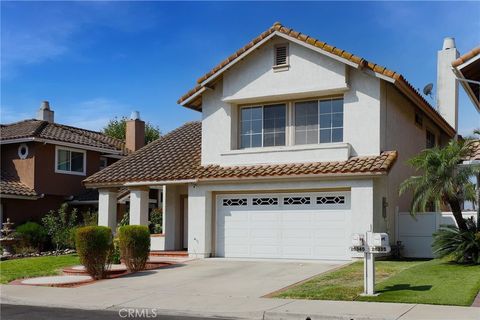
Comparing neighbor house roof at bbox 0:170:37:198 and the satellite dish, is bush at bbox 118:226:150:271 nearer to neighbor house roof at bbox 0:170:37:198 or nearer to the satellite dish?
neighbor house roof at bbox 0:170:37:198

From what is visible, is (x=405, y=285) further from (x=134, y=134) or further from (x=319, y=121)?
(x=134, y=134)

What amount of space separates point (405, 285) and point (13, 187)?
69.2 ft

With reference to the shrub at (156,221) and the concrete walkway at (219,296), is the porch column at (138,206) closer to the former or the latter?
the shrub at (156,221)

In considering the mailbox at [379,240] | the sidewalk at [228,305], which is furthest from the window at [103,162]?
the mailbox at [379,240]

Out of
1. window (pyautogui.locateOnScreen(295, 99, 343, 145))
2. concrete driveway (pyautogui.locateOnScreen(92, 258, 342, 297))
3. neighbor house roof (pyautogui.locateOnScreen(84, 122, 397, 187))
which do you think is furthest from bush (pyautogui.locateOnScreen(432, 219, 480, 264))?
window (pyautogui.locateOnScreen(295, 99, 343, 145))

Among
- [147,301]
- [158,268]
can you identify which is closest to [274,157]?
[158,268]

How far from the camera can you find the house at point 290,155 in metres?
18.8

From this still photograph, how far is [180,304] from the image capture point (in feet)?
41.2

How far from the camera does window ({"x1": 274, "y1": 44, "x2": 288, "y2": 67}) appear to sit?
20391mm

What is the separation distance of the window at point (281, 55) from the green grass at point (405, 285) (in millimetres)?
7380

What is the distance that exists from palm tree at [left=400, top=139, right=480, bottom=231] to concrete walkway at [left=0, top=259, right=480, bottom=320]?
339 centimetres

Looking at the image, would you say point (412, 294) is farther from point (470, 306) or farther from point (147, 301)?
point (147, 301)

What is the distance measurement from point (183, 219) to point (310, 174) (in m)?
6.82

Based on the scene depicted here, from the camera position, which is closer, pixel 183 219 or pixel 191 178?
pixel 191 178
